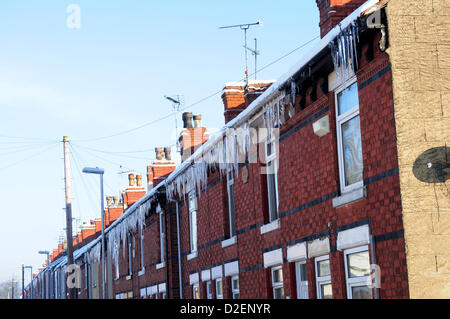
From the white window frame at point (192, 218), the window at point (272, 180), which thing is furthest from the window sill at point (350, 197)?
the white window frame at point (192, 218)

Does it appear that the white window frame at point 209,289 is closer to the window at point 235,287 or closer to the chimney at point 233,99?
the window at point 235,287

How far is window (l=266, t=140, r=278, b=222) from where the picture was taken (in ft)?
49.5

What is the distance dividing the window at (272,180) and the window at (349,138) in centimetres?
352

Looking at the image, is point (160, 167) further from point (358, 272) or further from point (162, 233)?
point (358, 272)

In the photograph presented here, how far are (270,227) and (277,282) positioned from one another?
122 centimetres

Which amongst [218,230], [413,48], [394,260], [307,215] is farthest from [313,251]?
[218,230]

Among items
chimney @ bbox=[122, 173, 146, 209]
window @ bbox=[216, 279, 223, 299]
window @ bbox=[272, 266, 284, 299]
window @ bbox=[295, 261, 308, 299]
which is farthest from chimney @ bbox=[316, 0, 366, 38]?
chimney @ bbox=[122, 173, 146, 209]

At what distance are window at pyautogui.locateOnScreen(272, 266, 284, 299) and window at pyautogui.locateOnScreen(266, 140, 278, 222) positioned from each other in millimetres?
1095

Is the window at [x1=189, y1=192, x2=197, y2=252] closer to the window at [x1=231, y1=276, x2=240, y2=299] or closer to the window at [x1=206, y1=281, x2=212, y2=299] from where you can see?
the window at [x1=206, y1=281, x2=212, y2=299]

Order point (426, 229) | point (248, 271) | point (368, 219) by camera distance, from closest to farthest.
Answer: point (426, 229), point (368, 219), point (248, 271)

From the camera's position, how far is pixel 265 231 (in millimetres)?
15211

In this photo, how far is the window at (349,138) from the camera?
10.9 meters

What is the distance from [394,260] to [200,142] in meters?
17.7
